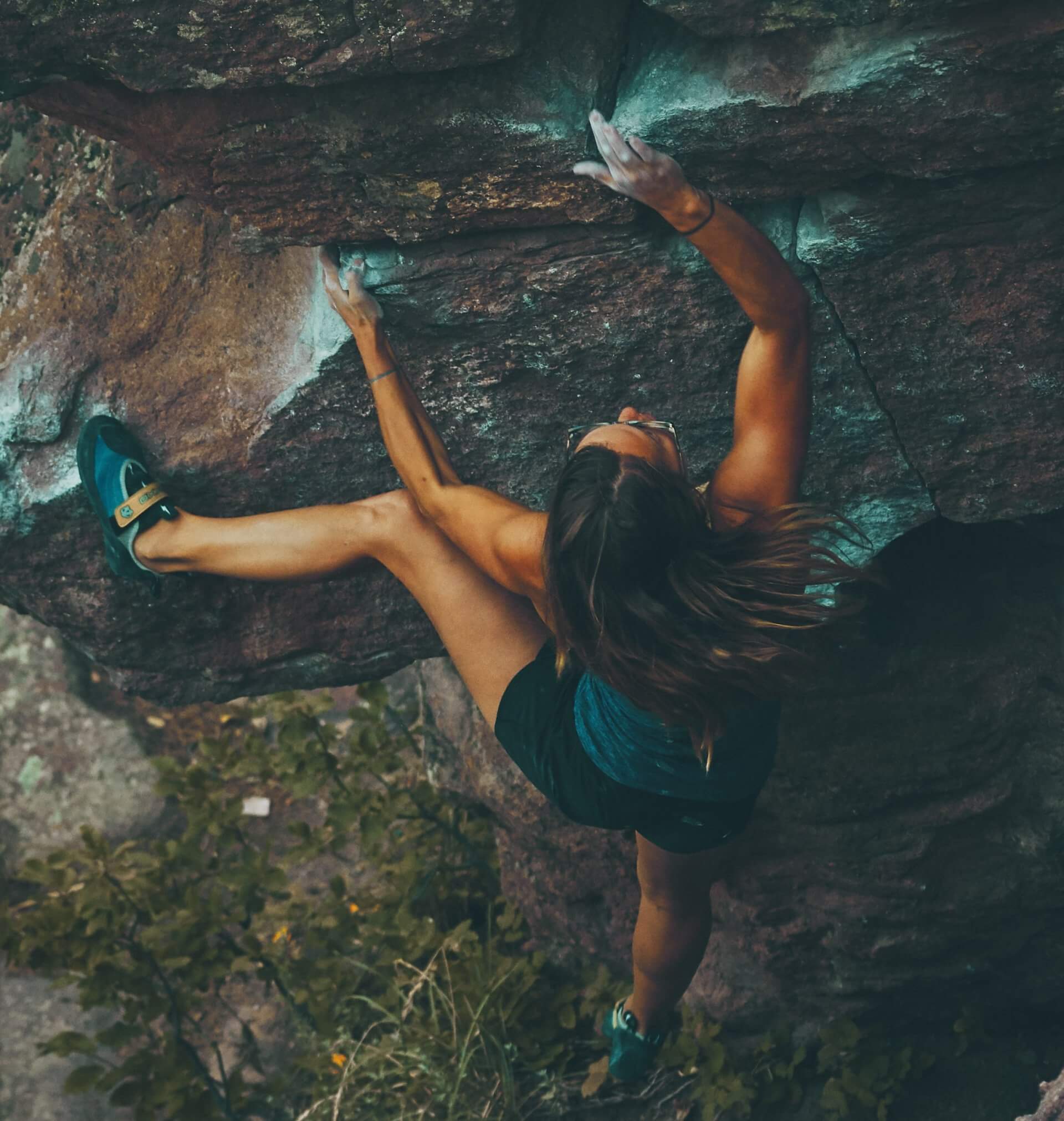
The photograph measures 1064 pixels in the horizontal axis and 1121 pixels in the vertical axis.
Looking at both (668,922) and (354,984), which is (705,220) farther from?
(354,984)

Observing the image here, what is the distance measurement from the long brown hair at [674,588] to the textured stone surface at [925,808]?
2.57 ft

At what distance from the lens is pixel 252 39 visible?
82.0 inches

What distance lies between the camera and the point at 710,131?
2.17 metres

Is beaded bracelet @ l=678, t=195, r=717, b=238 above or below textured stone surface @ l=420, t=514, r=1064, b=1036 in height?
above

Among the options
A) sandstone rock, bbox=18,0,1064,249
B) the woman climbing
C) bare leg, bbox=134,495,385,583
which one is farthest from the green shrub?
sandstone rock, bbox=18,0,1064,249

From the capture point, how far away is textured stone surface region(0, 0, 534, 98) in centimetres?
202

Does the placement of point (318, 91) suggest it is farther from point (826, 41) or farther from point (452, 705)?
point (452, 705)

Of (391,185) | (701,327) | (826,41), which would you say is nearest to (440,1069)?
(701,327)

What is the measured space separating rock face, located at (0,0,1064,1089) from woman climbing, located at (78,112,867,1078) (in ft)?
0.58

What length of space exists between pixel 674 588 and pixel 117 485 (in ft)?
4.66

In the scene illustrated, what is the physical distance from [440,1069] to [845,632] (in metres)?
1.78

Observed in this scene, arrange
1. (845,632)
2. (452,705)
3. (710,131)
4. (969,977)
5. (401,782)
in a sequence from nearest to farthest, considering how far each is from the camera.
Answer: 1. (710,131)
2. (845,632)
3. (969,977)
4. (452,705)
5. (401,782)

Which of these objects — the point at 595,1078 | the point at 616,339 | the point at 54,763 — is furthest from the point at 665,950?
the point at 54,763

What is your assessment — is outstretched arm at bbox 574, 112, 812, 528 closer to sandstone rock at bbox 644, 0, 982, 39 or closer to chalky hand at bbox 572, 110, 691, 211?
chalky hand at bbox 572, 110, 691, 211
